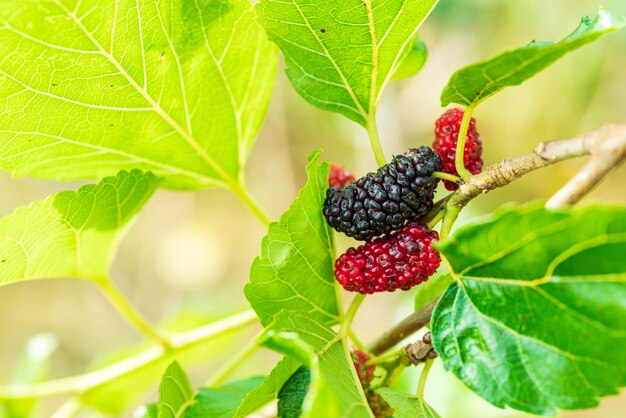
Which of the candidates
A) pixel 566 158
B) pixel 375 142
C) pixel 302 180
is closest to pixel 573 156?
pixel 566 158

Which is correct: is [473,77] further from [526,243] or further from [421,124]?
[421,124]

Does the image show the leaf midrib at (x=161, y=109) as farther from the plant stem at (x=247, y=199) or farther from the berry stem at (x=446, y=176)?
the berry stem at (x=446, y=176)

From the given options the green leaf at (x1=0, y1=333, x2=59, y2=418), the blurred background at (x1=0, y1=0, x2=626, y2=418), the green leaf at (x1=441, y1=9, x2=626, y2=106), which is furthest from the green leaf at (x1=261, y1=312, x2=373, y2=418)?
the blurred background at (x1=0, y1=0, x2=626, y2=418)

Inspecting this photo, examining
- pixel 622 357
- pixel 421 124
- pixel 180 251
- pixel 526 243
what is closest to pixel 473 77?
pixel 526 243

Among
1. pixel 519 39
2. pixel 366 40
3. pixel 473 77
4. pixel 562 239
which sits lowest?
pixel 562 239

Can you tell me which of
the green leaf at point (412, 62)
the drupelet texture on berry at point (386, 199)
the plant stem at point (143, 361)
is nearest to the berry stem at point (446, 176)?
the drupelet texture on berry at point (386, 199)

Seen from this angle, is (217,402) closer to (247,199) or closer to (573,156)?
(247,199)
